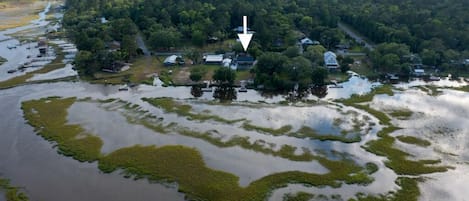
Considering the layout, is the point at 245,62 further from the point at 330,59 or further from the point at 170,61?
the point at 330,59

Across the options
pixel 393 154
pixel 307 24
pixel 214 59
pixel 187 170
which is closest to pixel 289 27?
pixel 307 24

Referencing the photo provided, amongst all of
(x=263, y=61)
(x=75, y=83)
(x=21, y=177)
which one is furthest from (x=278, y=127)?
(x=75, y=83)

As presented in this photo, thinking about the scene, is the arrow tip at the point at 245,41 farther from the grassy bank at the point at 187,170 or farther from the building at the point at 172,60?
the grassy bank at the point at 187,170

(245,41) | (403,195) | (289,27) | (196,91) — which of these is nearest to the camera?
(403,195)

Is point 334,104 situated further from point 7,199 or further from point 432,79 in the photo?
point 7,199

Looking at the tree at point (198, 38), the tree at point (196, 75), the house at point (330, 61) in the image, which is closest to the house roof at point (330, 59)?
the house at point (330, 61)

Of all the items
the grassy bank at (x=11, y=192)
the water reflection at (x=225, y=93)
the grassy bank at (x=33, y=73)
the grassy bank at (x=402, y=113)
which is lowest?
the grassy bank at (x=11, y=192)
